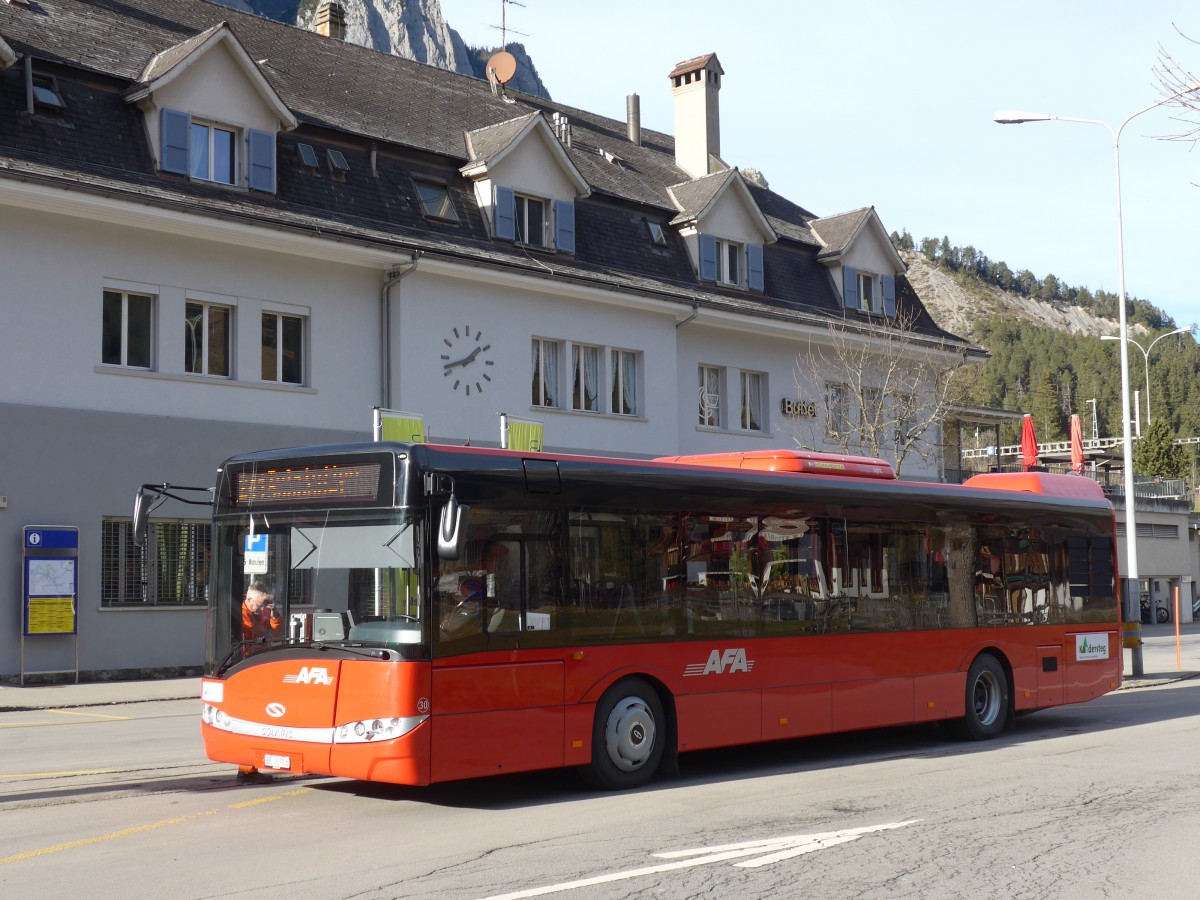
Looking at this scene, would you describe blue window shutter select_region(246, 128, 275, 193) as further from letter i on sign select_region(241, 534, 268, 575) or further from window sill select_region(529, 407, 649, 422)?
letter i on sign select_region(241, 534, 268, 575)

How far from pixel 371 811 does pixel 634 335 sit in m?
21.5

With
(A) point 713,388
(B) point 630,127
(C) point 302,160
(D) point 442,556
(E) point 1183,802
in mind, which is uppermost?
(B) point 630,127

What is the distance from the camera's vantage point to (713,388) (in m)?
33.6

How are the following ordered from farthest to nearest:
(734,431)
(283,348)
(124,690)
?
(734,431) < (283,348) < (124,690)

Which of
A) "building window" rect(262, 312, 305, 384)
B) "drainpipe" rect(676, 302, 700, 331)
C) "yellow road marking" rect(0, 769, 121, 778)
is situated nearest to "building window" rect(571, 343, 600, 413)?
"drainpipe" rect(676, 302, 700, 331)

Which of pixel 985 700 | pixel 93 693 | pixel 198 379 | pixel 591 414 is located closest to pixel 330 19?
pixel 591 414

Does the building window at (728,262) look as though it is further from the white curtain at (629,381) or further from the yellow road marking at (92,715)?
the yellow road marking at (92,715)

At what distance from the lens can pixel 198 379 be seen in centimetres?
2327

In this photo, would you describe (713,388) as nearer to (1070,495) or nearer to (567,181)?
(567,181)

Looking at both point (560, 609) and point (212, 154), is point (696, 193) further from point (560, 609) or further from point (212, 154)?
point (560, 609)

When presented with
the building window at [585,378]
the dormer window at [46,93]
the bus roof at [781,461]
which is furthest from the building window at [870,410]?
the dormer window at [46,93]

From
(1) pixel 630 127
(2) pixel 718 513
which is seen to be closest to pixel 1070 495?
(2) pixel 718 513

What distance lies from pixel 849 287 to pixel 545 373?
11767mm

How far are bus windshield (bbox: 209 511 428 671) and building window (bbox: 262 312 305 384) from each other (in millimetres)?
14431
